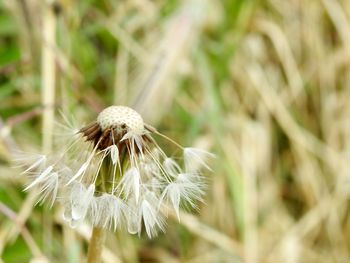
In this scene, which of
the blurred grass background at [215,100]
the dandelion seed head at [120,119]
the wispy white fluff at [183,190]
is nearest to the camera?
the dandelion seed head at [120,119]

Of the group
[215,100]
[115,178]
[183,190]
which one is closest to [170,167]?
[183,190]

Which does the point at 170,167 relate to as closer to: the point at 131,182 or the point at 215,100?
the point at 131,182

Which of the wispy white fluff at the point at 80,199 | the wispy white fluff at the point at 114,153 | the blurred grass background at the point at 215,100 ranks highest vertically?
the blurred grass background at the point at 215,100

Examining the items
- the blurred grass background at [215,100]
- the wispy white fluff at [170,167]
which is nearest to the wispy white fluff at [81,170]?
the wispy white fluff at [170,167]

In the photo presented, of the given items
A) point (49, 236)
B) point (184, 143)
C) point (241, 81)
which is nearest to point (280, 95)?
point (241, 81)

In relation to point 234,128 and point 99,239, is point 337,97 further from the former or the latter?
point 99,239

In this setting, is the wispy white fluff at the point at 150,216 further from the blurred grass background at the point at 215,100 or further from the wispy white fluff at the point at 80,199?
the blurred grass background at the point at 215,100
